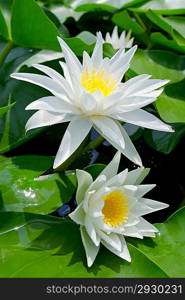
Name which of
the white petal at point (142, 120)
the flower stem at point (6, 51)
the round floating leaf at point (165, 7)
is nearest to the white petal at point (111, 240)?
the white petal at point (142, 120)

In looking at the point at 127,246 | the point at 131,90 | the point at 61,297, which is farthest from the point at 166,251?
the point at 131,90

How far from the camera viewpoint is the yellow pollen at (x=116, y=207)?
0.95m

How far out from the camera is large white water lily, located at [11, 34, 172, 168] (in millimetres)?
936

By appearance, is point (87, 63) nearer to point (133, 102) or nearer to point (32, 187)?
point (133, 102)

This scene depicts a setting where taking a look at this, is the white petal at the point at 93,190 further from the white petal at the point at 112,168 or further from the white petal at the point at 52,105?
the white petal at the point at 52,105

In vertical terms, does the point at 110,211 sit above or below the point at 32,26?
below

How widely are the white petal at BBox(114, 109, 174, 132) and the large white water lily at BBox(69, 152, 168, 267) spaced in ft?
0.28

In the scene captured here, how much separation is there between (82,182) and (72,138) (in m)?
0.09

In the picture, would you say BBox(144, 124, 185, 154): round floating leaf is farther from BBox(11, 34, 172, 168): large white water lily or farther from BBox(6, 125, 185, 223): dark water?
BBox(11, 34, 172, 168): large white water lily

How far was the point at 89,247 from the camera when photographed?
0.92 m

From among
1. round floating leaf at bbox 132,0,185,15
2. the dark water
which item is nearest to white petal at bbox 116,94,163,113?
the dark water

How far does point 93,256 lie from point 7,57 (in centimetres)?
71

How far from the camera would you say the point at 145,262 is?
0.91 meters

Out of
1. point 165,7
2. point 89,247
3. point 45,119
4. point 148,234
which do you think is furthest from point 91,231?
point 165,7
